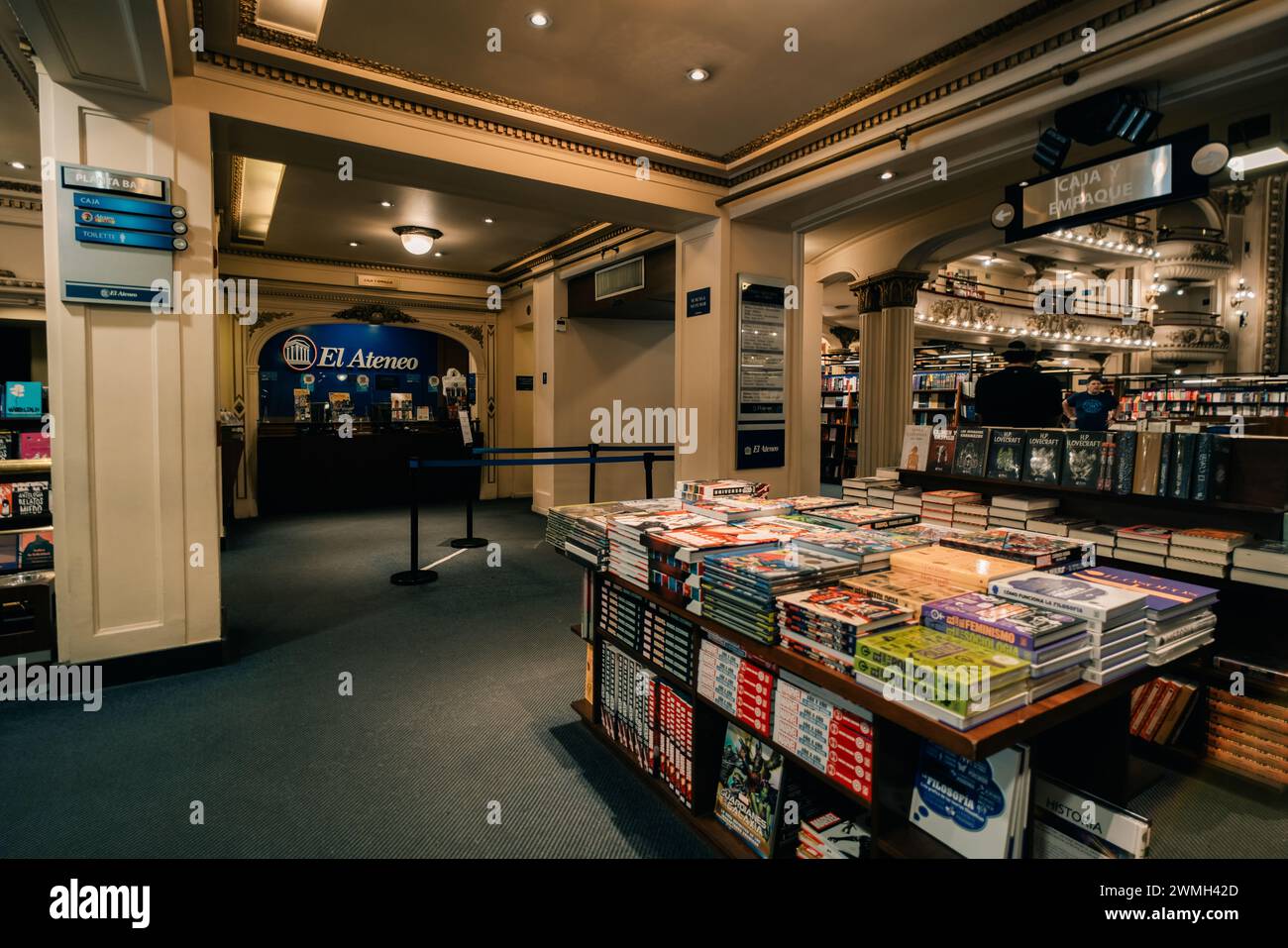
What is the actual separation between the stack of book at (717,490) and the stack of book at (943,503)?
0.97 m

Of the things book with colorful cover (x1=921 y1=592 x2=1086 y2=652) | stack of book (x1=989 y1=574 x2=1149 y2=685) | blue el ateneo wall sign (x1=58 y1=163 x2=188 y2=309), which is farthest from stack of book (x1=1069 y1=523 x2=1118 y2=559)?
blue el ateneo wall sign (x1=58 y1=163 x2=188 y2=309)

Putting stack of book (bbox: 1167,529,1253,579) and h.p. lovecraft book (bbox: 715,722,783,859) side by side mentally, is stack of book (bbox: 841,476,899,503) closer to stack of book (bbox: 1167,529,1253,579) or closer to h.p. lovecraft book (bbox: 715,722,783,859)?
stack of book (bbox: 1167,529,1253,579)

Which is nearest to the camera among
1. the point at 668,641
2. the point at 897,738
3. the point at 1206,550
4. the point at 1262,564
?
the point at 897,738

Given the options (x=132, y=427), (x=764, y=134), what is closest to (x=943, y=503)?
(x=764, y=134)

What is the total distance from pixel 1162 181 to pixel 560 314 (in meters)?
6.35

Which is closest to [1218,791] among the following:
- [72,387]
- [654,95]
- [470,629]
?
[470,629]

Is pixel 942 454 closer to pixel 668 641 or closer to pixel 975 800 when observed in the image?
pixel 668 641

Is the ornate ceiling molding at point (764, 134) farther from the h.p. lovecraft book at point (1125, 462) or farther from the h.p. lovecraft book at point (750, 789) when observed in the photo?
the h.p. lovecraft book at point (750, 789)

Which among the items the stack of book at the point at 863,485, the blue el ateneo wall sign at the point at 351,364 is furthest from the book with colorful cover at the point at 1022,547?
the blue el ateneo wall sign at the point at 351,364

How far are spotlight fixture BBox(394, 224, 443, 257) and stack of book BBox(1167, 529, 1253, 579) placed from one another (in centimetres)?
682

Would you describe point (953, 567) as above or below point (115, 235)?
below

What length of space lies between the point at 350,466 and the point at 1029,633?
29.8ft

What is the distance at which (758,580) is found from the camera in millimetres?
1786

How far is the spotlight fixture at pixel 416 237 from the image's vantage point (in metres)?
6.97
